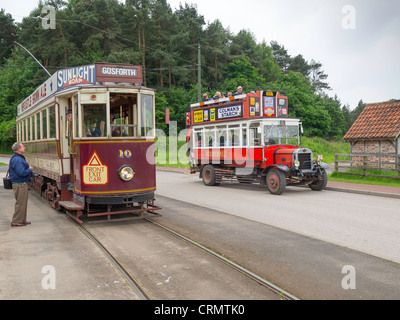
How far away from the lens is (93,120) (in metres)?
8.74

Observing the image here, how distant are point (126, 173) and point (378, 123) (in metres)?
14.4

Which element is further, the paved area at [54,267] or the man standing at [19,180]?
the man standing at [19,180]

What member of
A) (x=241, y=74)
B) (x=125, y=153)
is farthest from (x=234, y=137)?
(x=241, y=74)

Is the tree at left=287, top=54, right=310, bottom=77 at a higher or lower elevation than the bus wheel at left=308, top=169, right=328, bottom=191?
higher

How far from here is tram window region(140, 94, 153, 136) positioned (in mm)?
9039

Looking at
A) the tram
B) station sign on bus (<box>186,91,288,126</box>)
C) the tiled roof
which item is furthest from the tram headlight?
the tiled roof

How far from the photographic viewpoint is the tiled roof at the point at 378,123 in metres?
17.5

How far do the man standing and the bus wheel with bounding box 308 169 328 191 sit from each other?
33.8 feet

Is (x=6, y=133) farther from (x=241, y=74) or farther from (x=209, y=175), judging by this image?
(x=209, y=175)

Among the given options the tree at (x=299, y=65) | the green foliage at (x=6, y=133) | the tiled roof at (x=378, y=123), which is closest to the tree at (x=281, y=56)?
the tree at (x=299, y=65)

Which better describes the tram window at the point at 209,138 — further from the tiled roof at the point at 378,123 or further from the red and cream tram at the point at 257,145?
the tiled roof at the point at 378,123

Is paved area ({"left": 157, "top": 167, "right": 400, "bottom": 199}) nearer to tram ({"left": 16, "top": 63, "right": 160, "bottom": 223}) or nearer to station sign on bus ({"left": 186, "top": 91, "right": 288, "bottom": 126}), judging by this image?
station sign on bus ({"left": 186, "top": 91, "right": 288, "bottom": 126})

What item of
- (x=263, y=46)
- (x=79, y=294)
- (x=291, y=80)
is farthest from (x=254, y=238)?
(x=263, y=46)

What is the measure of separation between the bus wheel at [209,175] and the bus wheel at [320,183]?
4289 millimetres
